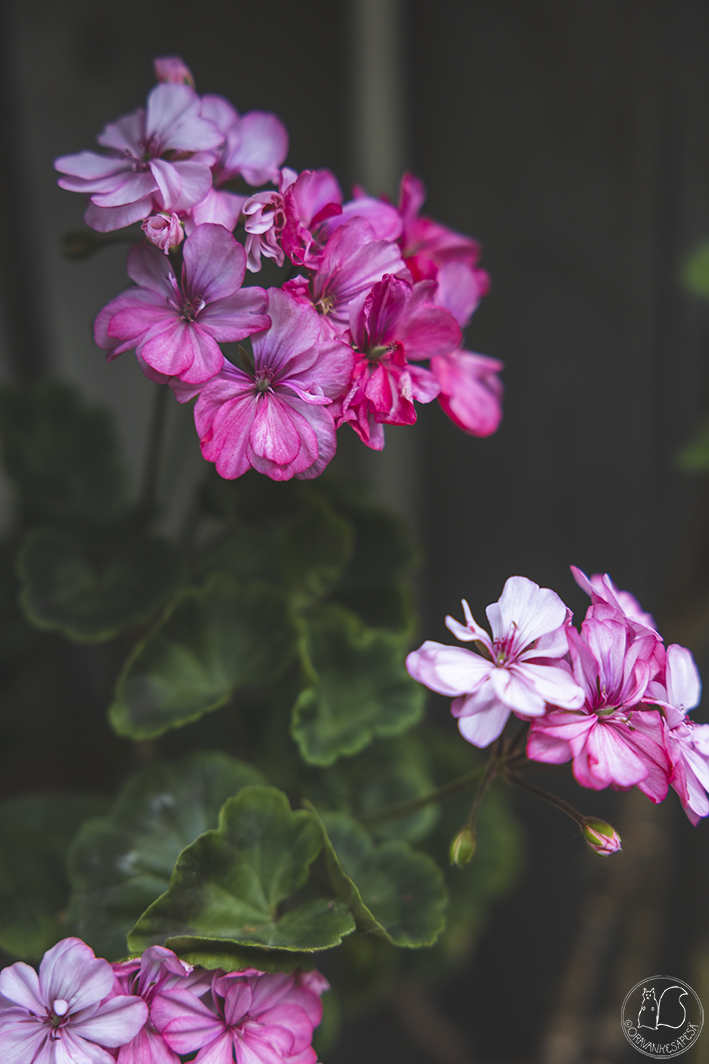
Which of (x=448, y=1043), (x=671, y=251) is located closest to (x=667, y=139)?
(x=671, y=251)

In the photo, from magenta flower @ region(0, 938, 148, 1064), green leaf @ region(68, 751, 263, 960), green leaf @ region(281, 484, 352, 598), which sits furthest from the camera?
green leaf @ region(281, 484, 352, 598)

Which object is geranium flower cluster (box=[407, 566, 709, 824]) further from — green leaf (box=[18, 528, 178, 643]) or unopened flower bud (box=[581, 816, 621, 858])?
green leaf (box=[18, 528, 178, 643])

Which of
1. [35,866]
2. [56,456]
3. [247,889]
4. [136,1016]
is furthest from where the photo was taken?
[56,456]

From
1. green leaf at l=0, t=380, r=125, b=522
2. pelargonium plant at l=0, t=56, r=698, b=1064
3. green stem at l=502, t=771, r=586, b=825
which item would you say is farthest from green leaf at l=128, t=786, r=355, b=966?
green leaf at l=0, t=380, r=125, b=522

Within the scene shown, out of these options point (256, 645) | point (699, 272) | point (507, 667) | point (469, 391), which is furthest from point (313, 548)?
point (699, 272)

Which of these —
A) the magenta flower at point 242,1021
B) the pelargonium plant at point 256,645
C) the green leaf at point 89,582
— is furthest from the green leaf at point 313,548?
the magenta flower at point 242,1021

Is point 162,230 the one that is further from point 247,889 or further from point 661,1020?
point 661,1020

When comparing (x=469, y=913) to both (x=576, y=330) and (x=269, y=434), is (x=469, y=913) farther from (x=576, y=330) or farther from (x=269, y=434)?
(x=576, y=330)
